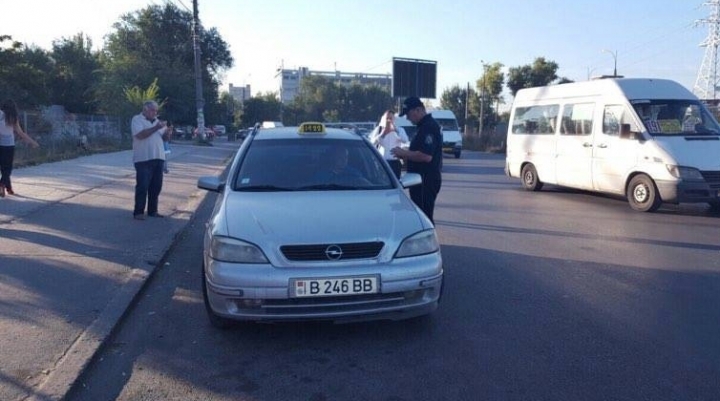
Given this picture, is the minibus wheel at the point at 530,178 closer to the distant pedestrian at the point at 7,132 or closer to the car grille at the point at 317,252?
the distant pedestrian at the point at 7,132

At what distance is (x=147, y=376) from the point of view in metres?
4.37

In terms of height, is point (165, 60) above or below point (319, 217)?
above

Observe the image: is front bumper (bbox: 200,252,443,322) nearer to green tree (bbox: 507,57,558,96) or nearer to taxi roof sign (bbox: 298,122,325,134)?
taxi roof sign (bbox: 298,122,325,134)

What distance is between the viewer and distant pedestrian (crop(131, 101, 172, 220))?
31.0ft

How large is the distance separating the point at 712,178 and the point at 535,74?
43959 mm

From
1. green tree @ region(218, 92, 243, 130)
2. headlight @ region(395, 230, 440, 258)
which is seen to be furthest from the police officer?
green tree @ region(218, 92, 243, 130)

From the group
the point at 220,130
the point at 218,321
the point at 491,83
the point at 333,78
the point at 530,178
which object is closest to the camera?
the point at 218,321

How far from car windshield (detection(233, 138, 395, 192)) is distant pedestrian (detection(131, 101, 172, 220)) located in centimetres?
350

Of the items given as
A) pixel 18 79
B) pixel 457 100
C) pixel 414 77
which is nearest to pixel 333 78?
pixel 457 100

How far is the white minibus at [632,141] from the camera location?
11.1 metres

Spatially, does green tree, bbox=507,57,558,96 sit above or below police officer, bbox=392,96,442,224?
above

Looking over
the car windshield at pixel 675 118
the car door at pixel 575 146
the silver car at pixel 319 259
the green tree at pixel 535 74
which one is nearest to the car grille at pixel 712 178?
the car windshield at pixel 675 118

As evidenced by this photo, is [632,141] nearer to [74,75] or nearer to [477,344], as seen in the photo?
[477,344]

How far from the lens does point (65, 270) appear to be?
6.77m
